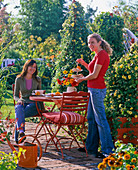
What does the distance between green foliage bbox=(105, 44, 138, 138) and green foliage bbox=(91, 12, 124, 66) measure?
1.24m

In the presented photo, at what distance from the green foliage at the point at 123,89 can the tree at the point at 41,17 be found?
72.0 feet

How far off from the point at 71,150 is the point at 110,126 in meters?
0.69

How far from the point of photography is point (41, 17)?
26250mm

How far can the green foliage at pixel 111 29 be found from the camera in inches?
232

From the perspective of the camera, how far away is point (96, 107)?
4082 millimetres

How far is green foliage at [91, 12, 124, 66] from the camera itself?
5895mm

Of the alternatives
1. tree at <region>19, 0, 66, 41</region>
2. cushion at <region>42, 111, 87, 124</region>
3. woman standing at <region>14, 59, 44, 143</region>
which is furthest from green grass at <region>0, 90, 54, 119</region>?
tree at <region>19, 0, 66, 41</region>

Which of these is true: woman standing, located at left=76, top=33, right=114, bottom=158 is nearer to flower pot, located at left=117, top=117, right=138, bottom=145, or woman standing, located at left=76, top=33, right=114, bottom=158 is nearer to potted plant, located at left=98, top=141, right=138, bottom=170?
flower pot, located at left=117, top=117, right=138, bottom=145

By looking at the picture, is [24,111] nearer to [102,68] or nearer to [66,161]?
[66,161]

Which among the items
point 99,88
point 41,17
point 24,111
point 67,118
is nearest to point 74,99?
point 67,118

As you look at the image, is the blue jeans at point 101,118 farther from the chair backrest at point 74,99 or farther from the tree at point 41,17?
the tree at point 41,17

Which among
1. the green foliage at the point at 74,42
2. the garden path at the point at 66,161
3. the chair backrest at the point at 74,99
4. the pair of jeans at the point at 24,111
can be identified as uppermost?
the green foliage at the point at 74,42

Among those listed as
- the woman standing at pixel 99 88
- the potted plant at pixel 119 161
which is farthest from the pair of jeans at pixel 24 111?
the potted plant at pixel 119 161

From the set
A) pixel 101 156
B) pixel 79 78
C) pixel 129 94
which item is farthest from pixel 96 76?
pixel 101 156
